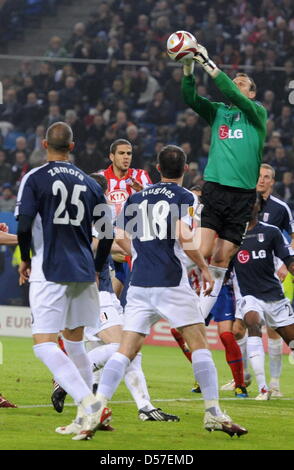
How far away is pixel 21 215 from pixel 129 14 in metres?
17.1

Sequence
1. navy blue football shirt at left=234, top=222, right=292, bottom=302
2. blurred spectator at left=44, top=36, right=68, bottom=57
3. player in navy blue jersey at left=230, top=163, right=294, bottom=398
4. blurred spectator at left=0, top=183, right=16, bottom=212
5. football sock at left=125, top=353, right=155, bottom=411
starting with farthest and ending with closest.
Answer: blurred spectator at left=44, top=36, right=68, bottom=57
blurred spectator at left=0, top=183, right=16, bottom=212
player in navy blue jersey at left=230, top=163, right=294, bottom=398
navy blue football shirt at left=234, top=222, right=292, bottom=302
football sock at left=125, top=353, right=155, bottom=411

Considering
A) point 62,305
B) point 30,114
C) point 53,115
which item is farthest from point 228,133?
point 30,114

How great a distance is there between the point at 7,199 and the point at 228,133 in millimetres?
10746

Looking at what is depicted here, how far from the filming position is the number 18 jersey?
7.13m

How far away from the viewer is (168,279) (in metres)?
7.42

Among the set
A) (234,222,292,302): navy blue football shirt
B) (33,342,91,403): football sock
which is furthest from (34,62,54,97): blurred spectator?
(33,342,91,403): football sock

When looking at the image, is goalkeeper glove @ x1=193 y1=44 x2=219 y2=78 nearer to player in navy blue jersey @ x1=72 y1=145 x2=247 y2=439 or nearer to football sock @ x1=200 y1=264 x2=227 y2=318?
player in navy blue jersey @ x1=72 y1=145 x2=247 y2=439

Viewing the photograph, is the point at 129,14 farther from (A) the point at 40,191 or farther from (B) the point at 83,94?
(A) the point at 40,191

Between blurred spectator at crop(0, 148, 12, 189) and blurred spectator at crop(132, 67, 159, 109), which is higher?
blurred spectator at crop(132, 67, 159, 109)

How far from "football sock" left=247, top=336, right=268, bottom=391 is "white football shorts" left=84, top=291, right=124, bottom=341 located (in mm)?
2119

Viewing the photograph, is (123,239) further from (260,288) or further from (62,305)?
(260,288)

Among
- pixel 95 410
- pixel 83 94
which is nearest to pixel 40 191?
pixel 95 410

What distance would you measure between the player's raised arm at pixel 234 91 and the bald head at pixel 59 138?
6.79ft

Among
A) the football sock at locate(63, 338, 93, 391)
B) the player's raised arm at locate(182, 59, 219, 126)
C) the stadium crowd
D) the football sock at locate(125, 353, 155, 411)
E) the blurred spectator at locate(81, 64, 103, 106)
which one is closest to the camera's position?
the football sock at locate(63, 338, 93, 391)
